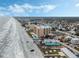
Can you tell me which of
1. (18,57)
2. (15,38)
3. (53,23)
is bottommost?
(18,57)

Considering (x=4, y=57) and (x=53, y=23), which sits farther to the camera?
(x=53, y=23)

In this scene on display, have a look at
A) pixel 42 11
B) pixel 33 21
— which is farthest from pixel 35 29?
pixel 42 11

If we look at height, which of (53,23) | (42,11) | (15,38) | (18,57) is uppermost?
(42,11)

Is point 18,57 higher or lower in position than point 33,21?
lower

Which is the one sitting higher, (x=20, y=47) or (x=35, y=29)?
(x=35, y=29)

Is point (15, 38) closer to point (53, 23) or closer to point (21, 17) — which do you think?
point (21, 17)

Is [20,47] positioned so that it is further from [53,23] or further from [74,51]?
[74,51]

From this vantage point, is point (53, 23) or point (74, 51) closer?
point (74, 51)

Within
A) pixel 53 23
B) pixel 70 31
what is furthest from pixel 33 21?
pixel 70 31
